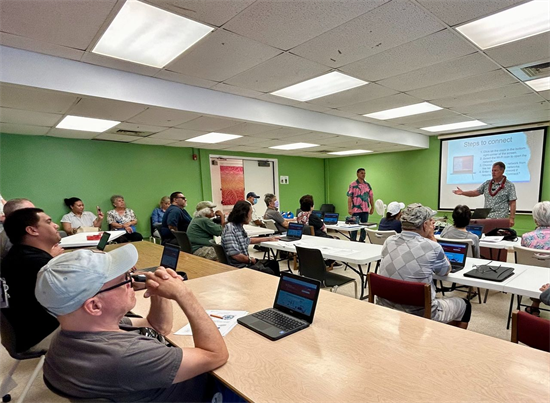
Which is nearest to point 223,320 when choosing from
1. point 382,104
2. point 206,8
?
point 206,8

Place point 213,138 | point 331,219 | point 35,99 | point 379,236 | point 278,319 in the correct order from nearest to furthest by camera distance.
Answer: point 278,319
point 35,99
point 379,236
point 331,219
point 213,138

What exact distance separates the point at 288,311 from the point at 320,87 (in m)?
3.11

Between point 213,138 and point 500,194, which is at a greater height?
point 213,138

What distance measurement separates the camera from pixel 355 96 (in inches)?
162

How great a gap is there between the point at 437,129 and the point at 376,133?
1614mm

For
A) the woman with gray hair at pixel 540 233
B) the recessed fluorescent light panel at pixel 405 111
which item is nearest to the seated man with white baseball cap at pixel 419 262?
the woman with gray hair at pixel 540 233

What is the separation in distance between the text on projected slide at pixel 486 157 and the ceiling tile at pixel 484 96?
289cm

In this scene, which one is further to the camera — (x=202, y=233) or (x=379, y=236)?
(x=379, y=236)

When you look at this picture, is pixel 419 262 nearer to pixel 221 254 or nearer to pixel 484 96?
pixel 221 254

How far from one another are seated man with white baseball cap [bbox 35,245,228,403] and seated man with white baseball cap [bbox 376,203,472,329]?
1466 mm

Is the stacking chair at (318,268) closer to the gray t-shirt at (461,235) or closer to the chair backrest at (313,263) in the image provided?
the chair backrest at (313,263)

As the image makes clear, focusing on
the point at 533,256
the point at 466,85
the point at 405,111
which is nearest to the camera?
the point at 533,256

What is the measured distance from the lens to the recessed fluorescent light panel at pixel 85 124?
4.20m

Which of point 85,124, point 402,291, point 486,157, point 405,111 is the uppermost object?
point 405,111
